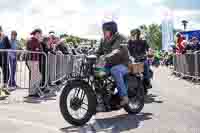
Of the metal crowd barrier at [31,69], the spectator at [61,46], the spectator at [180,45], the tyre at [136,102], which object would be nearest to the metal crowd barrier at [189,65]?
the spectator at [180,45]

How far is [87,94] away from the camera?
865 cm

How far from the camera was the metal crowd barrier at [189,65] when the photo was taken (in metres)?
18.3

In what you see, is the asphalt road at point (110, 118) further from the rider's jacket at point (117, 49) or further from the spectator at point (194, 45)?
the spectator at point (194, 45)

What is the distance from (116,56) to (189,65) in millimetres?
10402

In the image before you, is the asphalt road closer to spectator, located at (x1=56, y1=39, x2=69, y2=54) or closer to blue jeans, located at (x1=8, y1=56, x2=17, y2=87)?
blue jeans, located at (x1=8, y1=56, x2=17, y2=87)

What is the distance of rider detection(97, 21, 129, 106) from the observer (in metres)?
9.40

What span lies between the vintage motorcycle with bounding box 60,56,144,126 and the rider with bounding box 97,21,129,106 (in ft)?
0.46

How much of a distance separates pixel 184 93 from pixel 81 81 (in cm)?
664

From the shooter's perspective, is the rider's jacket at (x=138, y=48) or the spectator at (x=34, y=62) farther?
the spectator at (x=34, y=62)

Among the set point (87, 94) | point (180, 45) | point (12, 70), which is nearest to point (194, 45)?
point (180, 45)

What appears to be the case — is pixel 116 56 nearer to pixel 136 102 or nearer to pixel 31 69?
pixel 136 102

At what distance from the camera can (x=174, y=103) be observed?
12039 millimetres

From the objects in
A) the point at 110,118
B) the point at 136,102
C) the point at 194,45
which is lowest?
the point at 110,118

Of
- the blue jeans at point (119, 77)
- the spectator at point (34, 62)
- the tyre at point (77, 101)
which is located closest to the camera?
the tyre at point (77, 101)
